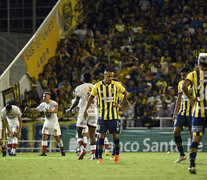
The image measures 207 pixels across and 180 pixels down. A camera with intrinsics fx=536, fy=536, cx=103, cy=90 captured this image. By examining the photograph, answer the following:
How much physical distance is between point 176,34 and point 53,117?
870cm

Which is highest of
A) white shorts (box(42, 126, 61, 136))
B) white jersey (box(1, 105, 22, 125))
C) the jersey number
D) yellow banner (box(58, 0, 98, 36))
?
yellow banner (box(58, 0, 98, 36))

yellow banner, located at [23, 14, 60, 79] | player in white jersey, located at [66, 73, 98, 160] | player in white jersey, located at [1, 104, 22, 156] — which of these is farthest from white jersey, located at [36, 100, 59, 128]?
yellow banner, located at [23, 14, 60, 79]

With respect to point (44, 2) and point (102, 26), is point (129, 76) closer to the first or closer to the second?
point (102, 26)

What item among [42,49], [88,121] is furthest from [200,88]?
[42,49]

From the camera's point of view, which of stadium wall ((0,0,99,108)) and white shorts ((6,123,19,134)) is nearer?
white shorts ((6,123,19,134))

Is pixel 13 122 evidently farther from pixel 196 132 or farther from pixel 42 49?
pixel 196 132

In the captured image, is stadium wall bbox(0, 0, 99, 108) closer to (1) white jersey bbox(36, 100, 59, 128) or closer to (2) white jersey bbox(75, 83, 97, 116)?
(1) white jersey bbox(36, 100, 59, 128)

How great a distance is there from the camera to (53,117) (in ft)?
58.8

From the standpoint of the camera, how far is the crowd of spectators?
21312 millimetres

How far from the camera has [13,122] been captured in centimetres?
1866

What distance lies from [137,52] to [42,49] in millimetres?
4169

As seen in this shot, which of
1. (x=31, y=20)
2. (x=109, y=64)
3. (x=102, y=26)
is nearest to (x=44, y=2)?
(x=31, y=20)

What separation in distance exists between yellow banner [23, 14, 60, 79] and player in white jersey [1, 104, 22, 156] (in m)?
3.89

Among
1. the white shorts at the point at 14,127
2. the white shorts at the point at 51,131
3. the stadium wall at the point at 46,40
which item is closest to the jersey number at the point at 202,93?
the white shorts at the point at 51,131
